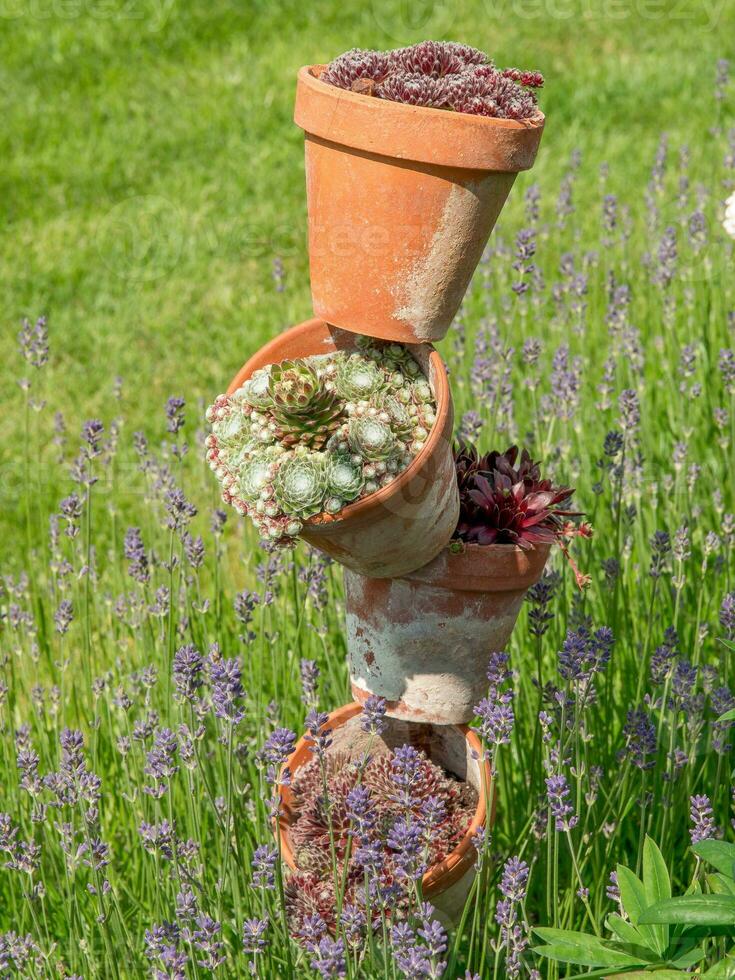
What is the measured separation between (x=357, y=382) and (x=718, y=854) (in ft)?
3.83

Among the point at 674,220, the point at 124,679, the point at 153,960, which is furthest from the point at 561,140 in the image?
Result: the point at 153,960

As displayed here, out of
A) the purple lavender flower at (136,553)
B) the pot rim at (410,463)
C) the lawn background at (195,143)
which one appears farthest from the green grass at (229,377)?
the pot rim at (410,463)

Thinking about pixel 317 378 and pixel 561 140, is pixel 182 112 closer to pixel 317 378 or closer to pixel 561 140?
pixel 561 140

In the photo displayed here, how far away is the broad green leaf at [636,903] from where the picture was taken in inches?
79.9

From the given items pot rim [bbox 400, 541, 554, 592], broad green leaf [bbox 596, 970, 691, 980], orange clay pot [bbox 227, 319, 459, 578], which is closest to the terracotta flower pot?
pot rim [bbox 400, 541, 554, 592]

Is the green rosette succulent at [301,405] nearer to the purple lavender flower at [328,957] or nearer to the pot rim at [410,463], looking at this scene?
the pot rim at [410,463]

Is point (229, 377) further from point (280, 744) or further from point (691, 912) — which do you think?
point (691, 912)

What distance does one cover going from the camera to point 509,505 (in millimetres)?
2791

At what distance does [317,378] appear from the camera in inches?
95.5

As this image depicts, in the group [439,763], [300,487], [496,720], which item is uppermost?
[300,487]

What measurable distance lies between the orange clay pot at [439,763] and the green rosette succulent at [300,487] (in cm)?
73

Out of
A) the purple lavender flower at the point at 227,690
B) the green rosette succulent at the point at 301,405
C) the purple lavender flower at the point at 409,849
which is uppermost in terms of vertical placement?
the green rosette succulent at the point at 301,405

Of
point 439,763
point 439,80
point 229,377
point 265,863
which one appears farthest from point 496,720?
point 229,377

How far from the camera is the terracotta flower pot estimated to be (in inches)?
107
